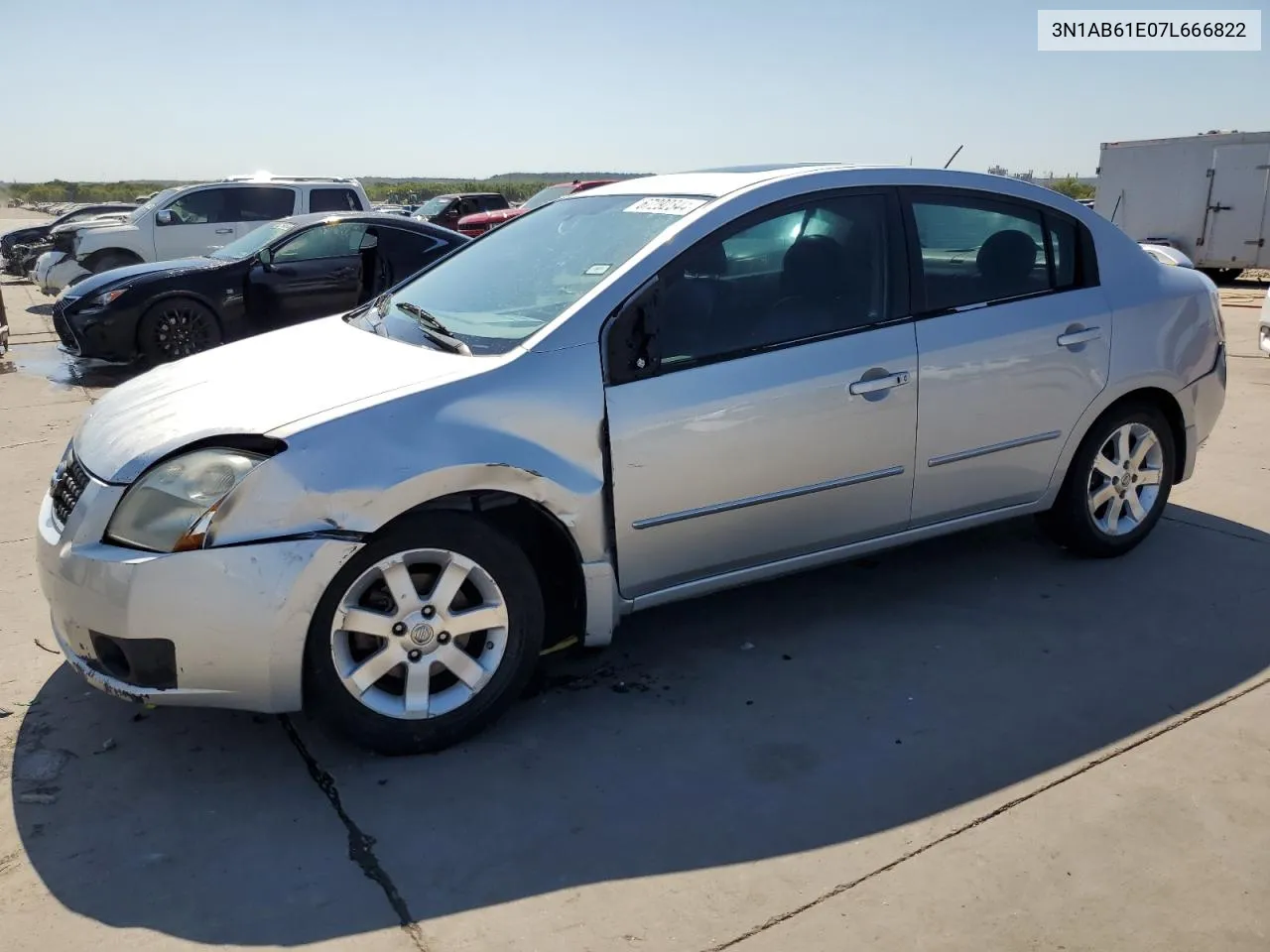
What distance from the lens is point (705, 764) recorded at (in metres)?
3.15

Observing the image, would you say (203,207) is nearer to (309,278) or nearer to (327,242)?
(327,242)

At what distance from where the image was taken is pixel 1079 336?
13.8ft

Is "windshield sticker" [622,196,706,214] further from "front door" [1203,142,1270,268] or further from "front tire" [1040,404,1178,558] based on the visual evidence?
"front door" [1203,142,1270,268]

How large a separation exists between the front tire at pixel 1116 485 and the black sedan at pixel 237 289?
21.3 ft

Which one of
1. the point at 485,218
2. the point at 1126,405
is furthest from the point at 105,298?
the point at 485,218

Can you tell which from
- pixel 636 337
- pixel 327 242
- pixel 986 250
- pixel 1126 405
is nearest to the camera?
pixel 636 337

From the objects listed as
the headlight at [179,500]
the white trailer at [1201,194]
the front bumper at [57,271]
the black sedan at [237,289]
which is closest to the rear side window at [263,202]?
the front bumper at [57,271]

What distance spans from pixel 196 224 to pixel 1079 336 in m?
13.5

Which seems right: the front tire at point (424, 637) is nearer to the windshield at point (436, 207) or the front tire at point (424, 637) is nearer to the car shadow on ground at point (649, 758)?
the car shadow on ground at point (649, 758)

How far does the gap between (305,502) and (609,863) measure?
126cm

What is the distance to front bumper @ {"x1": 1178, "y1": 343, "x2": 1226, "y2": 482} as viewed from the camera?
15.1 ft

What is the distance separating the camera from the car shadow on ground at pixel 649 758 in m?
2.68

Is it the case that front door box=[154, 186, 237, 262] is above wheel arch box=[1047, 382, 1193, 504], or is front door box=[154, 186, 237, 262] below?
above

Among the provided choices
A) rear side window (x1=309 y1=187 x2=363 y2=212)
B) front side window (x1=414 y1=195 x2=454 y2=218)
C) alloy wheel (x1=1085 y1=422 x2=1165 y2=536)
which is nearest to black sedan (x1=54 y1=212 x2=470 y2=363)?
rear side window (x1=309 y1=187 x2=363 y2=212)
